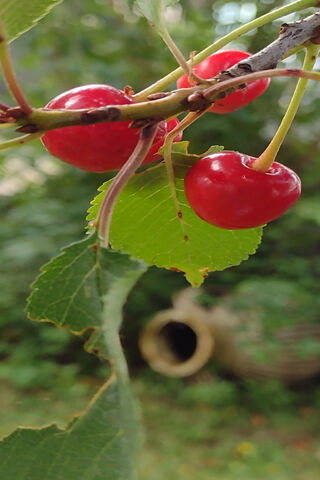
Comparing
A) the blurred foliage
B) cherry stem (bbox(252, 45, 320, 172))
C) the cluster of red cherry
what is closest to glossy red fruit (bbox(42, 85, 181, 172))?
the cluster of red cherry

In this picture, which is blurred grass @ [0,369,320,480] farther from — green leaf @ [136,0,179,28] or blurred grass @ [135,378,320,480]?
green leaf @ [136,0,179,28]

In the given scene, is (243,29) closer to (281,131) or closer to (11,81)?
(281,131)

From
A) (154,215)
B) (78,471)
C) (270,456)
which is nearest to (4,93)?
(270,456)

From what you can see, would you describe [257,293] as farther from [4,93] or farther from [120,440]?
[120,440]

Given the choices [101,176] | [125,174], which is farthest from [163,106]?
[101,176]

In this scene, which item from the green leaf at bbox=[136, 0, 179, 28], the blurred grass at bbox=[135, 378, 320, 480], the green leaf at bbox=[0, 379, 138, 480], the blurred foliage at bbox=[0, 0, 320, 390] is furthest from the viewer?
the blurred foliage at bbox=[0, 0, 320, 390]
